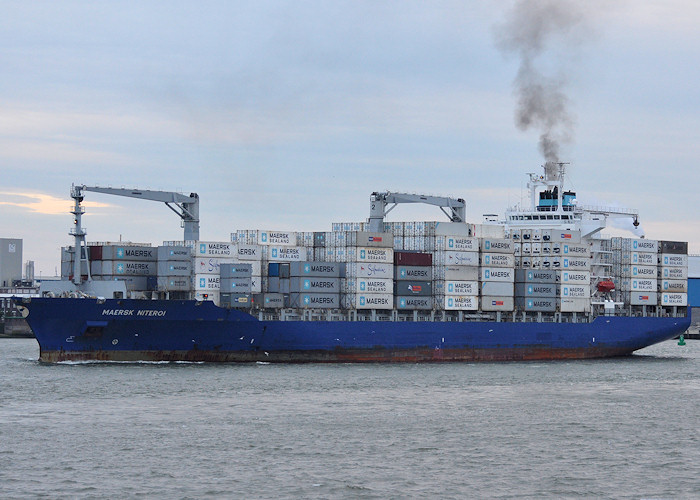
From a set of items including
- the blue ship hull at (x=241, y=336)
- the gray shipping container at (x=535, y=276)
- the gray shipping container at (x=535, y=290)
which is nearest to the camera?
the blue ship hull at (x=241, y=336)

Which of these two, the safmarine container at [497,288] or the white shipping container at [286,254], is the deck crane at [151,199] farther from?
the safmarine container at [497,288]

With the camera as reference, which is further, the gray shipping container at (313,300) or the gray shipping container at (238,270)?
the gray shipping container at (313,300)

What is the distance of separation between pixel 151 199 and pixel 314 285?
1181cm

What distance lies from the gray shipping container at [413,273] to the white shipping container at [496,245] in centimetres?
501

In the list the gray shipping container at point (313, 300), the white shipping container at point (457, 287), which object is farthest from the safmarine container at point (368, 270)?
the white shipping container at point (457, 287)

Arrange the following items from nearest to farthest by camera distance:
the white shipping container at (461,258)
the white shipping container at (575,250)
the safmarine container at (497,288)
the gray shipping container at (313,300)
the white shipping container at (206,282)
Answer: the white shipping container at (206,282) < the gray shipping container at (313,300) < the white shipping container at (461,258) < the safmarine container at (497,288) < the white shipping container at (575,250)

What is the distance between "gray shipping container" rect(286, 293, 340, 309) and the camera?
60.3 m

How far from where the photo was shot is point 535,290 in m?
70.1

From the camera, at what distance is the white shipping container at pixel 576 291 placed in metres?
71.5

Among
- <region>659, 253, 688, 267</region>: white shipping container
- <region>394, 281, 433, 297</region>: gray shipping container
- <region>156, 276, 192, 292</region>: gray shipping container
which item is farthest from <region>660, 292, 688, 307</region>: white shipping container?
<region>156, 276, 192, 292</region>: gray shipping container

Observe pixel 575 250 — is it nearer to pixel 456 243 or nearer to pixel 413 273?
pixel 456 243

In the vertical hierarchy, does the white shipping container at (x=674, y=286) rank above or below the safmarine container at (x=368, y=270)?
below

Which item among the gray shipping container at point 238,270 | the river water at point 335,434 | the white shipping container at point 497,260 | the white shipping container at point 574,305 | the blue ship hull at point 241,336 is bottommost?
the river water at point 335,434

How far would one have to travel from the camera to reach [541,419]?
40.0 meters
